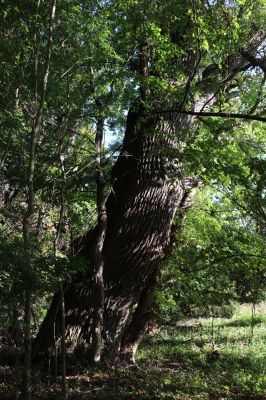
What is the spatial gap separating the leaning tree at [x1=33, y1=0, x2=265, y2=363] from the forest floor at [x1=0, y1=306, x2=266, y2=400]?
46 cm

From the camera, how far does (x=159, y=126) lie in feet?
22.0

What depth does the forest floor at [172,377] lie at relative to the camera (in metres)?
5.09

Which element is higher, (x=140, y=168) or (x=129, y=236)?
(x=140, y=168)

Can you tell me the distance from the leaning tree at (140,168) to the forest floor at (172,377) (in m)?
0.46

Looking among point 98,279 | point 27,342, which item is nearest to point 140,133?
point 98,279

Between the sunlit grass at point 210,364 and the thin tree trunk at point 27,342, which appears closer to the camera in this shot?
the thin tree trunk at point 27,342

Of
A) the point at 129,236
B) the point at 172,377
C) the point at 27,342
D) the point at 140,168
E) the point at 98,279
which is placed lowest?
the point at 172,377

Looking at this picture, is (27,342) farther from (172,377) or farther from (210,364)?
(210,364)

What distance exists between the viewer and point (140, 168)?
6672 mm

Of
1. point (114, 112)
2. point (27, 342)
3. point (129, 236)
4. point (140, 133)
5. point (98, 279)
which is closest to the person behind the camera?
point (27, 342)

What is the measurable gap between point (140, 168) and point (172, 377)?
3.38 metres

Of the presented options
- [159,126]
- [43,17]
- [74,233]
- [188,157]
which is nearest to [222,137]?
[188,157]

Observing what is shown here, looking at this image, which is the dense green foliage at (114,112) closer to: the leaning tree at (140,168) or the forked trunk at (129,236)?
the leaning tree at (140,168)

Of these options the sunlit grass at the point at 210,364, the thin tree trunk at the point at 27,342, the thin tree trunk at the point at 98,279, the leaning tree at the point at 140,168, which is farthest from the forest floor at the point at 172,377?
the thin tree trunk at the point at 27,342
